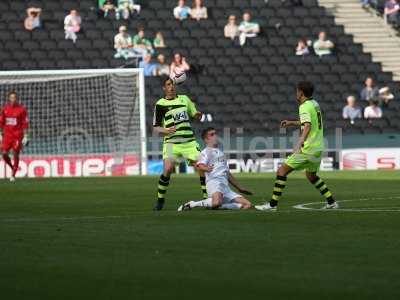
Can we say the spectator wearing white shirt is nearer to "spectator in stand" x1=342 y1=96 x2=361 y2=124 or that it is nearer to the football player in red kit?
"spectator in stand" x1=342 y1=96 x2=361 y2=124

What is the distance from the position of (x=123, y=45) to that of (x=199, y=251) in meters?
27.8

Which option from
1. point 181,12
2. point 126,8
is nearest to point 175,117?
point 126,8

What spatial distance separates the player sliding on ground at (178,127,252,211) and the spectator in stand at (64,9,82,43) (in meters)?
22.3

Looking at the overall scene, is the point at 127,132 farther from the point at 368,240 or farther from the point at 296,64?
the point at 368,240

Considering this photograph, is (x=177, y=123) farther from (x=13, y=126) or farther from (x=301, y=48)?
(x=301, y=48)

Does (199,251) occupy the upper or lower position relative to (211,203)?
lower

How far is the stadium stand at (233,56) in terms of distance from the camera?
38562 millimetres

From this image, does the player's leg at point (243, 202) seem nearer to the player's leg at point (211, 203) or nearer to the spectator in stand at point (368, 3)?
the player's leg at point (211, 203)

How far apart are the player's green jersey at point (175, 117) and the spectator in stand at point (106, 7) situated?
71.2 feet

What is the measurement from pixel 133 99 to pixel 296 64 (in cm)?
730

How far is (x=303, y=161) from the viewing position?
1684cm

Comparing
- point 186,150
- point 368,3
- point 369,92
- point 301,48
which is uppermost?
point 368,3

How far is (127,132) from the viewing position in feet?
117

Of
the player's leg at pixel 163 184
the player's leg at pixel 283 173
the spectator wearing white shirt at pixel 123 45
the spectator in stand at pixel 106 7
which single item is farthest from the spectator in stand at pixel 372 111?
the player's leg at pixel 283 173
